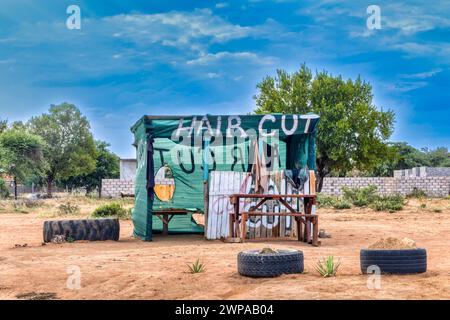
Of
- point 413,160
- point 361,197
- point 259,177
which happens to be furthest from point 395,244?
point 413,160

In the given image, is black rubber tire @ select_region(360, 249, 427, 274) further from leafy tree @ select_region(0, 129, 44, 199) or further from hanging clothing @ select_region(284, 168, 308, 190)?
leafy tree @ select_region(0, 129, 44, 199)

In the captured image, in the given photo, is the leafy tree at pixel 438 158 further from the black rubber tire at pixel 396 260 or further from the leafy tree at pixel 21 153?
the black rubber tire at pixel 396 260

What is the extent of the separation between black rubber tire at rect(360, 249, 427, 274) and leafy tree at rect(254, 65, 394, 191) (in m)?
39.7

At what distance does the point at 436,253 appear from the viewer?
12.7 metres

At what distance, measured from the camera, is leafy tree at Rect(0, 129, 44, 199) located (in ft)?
159

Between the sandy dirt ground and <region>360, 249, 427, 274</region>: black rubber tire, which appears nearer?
the sandy dirt ground

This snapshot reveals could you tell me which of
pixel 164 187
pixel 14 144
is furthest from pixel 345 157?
pixel 164 187

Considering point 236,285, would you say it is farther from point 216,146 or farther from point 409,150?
point 409,150

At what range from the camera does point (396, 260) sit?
9.21m

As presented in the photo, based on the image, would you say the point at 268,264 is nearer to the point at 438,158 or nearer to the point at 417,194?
the point at 417,194

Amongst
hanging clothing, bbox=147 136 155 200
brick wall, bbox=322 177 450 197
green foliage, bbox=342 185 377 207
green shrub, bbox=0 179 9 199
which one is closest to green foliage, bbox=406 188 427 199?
brick wall, bbox=322 177 450 197

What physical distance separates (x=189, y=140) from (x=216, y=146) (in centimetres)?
131

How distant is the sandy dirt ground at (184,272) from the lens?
8141 mm

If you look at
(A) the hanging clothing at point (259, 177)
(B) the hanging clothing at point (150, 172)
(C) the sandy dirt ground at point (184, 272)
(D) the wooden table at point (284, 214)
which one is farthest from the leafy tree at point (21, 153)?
(D) the wooden table at point (284, 214)
